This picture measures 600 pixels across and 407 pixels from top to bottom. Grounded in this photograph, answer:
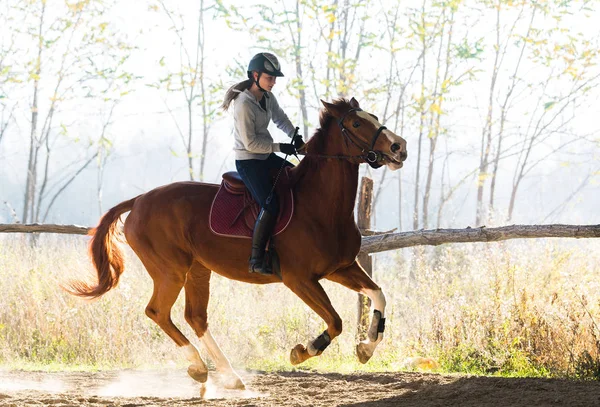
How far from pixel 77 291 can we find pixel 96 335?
240 centimetres

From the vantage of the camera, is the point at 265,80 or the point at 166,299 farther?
the point at 166,299

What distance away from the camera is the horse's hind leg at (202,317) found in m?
5.74

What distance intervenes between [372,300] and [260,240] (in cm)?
96

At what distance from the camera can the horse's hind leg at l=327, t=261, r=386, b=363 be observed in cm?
509

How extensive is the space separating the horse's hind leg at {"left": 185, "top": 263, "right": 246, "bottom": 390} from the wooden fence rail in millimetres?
2137

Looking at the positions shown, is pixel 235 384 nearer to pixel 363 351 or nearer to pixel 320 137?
pixel 363 351

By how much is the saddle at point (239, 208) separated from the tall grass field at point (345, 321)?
5.78 ft

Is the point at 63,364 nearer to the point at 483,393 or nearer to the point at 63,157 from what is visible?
the point at 483,393

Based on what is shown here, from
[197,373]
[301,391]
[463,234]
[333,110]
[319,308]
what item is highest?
[333,110]

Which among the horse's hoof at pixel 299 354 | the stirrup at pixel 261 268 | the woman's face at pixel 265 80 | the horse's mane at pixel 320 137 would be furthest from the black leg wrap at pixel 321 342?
the woman's face at pixel 265 80

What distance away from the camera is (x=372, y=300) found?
205 inches

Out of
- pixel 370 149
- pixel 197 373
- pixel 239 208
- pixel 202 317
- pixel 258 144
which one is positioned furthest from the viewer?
pixel 202 317

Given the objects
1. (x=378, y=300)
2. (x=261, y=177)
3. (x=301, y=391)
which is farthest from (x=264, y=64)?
(x=301, y=391)

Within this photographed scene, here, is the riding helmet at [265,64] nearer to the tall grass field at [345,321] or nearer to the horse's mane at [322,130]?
the horse's mane at [322,130]
